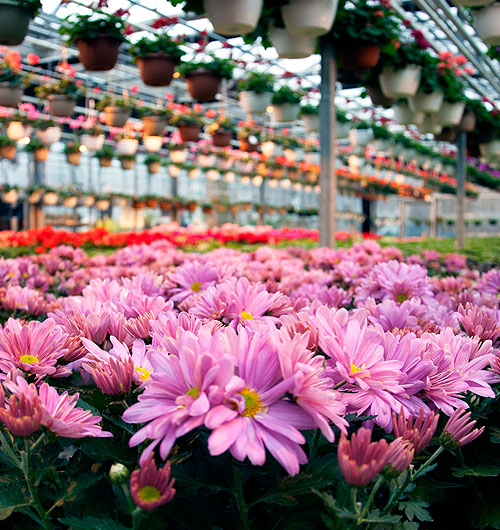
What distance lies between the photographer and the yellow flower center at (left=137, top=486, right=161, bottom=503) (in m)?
0.61

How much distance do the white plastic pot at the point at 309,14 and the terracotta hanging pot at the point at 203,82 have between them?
2124mm

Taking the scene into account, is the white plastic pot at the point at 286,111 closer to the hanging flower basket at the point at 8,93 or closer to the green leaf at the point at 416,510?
the hanging flower basket at the point at 8,93

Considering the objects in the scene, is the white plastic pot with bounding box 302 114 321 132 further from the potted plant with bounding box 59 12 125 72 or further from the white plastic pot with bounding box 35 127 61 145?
the white plastic pot with bounding box 35 127 61 145

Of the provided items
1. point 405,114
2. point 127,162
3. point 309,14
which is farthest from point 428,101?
point 127,162

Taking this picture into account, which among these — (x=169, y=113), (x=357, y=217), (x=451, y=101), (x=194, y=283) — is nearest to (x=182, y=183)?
(x=357, y=217)

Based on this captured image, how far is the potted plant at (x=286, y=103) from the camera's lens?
7027 mm

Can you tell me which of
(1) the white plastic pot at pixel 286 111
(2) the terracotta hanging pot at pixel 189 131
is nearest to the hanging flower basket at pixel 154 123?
(2) the terracotta hanging pot at pixel 189 131

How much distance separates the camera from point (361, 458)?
630 mm

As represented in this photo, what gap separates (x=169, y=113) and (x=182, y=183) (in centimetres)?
1891

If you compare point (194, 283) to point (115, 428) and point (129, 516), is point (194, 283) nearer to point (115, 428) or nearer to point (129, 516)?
point (115, 428)

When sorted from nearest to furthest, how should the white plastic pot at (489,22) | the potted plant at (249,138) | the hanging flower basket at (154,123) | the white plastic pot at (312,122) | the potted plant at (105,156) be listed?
1. the white plastic pot at (489,22)
2. the white plastic pot at (312,122)
3. the hanging flower basket at (154,123)
4. the potted plant at (249,138)
5. the potted plant at (105,156)

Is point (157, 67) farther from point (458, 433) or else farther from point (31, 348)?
point (458, 433)

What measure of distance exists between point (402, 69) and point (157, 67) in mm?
2005

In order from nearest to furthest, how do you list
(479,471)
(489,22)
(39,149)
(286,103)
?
(479,471)
(489,22)
(286,103)
(39,149)
